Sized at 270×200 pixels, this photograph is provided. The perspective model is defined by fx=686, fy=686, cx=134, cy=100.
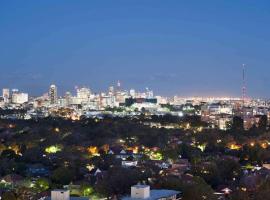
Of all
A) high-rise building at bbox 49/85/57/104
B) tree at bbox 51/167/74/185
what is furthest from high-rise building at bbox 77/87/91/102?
tree at bbox 51/167/74/185

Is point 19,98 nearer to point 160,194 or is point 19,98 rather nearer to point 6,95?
point 6,95

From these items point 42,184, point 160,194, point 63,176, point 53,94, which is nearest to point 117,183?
point 160,194

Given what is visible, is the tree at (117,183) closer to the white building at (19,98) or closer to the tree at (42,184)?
the tree at (42,184)

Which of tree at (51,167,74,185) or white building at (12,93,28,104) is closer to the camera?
tree at (51,167,74,185)

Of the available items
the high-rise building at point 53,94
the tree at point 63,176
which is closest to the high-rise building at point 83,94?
the high-rise building at point 53,94

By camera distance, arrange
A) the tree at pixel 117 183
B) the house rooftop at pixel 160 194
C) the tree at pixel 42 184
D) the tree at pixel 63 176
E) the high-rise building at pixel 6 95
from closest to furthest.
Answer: the house rooftop at pixel 160 194
the tree at pixel 117 183
the tree at pixel 42 184
the tree at pixel 63 176
the high-rise building at pixel 6 95

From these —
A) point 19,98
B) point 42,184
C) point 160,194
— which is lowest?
point 42,184

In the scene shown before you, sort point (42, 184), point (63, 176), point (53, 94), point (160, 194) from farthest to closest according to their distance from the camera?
1. point (53, 94)
2. point (63, 176)
3. point (42, 184)
4. point (160, 194)

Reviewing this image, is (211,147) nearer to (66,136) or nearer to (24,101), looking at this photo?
(66,136)

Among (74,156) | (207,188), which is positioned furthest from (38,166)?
(207,188)

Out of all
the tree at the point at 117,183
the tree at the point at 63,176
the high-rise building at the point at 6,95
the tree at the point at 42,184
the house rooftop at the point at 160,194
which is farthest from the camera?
the high-rise building at the point at 6,95

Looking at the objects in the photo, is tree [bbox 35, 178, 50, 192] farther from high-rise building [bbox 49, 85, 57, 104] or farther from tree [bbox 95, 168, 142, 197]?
high-rise building [bbox 49, 85, 57, 104]

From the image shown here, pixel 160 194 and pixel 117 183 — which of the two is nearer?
pixel 160 194

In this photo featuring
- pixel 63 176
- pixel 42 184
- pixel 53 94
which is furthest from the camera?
pixel 53 94
